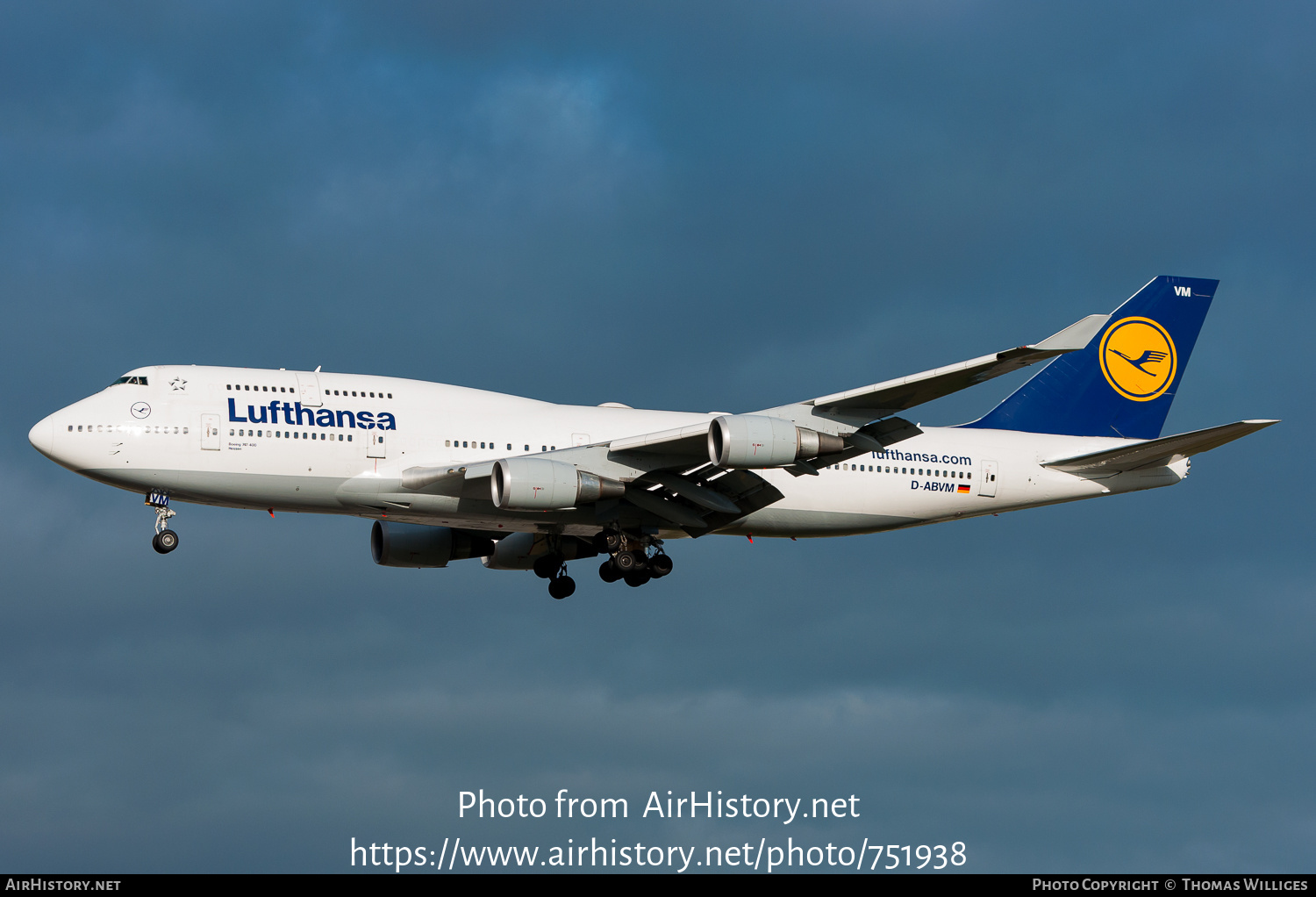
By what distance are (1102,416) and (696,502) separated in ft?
49.0

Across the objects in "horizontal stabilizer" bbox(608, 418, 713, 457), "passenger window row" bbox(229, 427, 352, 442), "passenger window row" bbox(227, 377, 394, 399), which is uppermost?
"passenger window row" bbox(227, 377, 394, 399)

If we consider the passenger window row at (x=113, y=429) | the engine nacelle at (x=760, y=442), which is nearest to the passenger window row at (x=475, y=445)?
the engine nacelle at (x=760, y=442)

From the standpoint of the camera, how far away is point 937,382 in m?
36.2

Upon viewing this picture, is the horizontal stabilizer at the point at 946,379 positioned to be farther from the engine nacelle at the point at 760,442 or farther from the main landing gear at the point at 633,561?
the main landing gear at the point at 633,561

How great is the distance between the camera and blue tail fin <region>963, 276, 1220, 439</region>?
46.9m

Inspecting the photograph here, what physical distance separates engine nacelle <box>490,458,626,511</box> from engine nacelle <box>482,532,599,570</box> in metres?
7.09

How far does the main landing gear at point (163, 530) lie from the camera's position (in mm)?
38256

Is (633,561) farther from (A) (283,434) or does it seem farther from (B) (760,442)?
(A) (283,434)

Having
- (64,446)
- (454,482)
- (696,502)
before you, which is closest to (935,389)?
(696,502)

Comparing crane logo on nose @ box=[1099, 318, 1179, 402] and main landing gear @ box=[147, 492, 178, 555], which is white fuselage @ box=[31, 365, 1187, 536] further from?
crane logo on nose @ box=[1099, 318, 1179, 402]

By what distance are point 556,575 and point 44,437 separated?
1535 centimetres

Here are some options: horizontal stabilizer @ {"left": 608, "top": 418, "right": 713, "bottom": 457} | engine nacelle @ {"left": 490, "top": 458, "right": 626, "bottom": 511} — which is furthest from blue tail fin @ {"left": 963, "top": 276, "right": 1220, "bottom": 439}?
engine nacelle @ {"left": 490, "top": 458, "right": 626, "bottom": 511}
